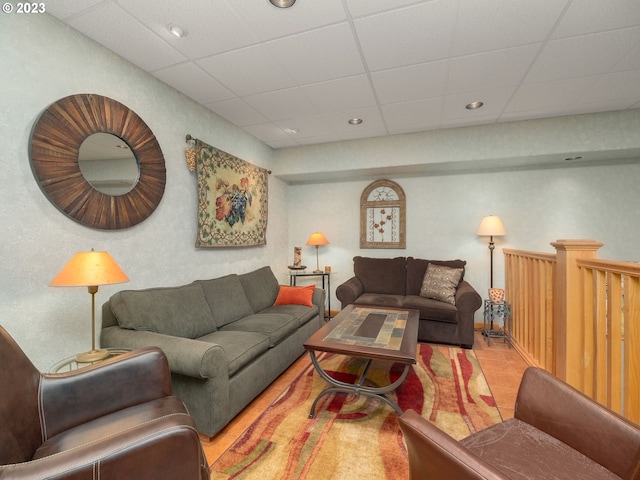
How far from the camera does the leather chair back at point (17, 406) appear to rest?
1.00 m

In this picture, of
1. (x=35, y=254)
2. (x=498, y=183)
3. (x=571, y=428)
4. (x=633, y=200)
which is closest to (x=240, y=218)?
(x=35, y=254)

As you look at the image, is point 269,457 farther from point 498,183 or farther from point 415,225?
point 498,183

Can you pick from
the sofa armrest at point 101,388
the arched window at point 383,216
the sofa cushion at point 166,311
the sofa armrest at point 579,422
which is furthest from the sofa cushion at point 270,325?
the arched window at point 383,216

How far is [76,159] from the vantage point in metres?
1.80

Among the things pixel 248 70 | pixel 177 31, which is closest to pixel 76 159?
pixel 177 31

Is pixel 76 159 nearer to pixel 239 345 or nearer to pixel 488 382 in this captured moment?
pixel 239 345

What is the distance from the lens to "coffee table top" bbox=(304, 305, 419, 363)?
6.02 feet

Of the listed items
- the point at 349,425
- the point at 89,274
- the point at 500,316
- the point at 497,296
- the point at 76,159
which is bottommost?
the point at 349,425

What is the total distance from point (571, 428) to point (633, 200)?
3.89 m

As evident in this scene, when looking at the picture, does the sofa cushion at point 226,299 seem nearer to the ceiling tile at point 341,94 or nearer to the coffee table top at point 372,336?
the coffee table top at point 372,336

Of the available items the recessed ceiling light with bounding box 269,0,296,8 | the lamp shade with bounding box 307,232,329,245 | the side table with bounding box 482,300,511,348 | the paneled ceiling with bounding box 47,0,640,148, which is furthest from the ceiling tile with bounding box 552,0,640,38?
the lamp shade with bounding box 307,232,329,245

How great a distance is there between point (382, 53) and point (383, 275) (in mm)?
2685

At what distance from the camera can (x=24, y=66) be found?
62.5 inches

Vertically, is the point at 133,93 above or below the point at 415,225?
above
